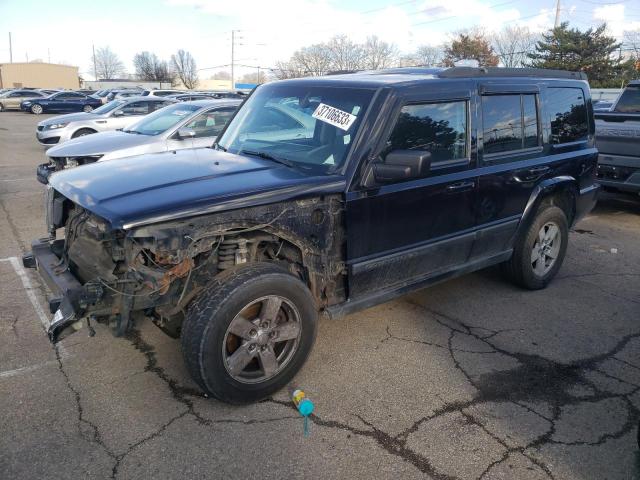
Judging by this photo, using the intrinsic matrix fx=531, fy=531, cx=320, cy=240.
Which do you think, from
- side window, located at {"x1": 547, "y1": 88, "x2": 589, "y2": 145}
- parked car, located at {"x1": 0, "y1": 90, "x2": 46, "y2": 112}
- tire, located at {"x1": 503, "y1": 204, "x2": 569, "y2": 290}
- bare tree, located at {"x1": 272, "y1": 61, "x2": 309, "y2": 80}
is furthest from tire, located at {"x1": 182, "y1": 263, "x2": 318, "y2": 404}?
bare tree, located at {"x1": 272, "y1": 61, "x2": 309, "y2": 80}

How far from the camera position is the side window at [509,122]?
169 inches

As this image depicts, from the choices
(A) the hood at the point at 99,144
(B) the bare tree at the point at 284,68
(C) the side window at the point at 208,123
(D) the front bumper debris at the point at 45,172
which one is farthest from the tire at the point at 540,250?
(B) the bare tree at the point at 284,68

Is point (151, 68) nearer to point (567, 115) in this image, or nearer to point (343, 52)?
point (343, 52)

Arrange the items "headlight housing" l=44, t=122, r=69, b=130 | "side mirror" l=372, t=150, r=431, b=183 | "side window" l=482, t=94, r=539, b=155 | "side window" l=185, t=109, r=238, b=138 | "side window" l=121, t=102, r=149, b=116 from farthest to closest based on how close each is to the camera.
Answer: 1. "side window" l=121, t=102, r=149, b=116
2. "headlight housing" l=44, t=122, r=69, b=130
3. "side window" l=185, t=109, r=238, b=138
4. "side window" l=482, t=94, r=539, b=155
5. "side mirror" l=372, t=150, r=431, b=183

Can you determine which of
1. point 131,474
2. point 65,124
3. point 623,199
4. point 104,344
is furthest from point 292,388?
point 65,124

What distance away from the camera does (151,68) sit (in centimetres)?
8188

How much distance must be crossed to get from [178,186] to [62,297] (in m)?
0.91

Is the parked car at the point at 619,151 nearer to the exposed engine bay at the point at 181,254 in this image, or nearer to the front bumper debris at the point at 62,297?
the exposed engine bay at the point at 181,254

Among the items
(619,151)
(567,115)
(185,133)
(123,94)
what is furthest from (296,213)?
(123,94)

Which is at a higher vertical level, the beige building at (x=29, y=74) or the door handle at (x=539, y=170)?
the beige building at (x=29, y=74)

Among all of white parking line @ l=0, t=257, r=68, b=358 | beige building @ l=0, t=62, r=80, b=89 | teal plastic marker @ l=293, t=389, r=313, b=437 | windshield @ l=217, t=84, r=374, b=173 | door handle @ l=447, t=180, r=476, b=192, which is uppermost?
beige building @ l=0, t=62, r=80, b=89

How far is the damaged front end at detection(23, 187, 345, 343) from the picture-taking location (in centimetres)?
290

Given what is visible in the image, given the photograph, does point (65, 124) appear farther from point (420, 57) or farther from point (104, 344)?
point (420, 57)

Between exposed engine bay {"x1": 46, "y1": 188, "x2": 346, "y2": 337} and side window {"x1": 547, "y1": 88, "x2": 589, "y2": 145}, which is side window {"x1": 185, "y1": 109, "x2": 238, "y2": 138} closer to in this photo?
exposed engine bay {"x1": 46, "y1": 188, "x2": 346, "y2": 337}
